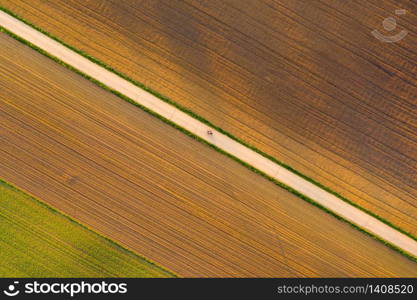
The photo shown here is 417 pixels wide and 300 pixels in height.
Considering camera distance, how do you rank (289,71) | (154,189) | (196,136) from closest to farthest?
(289,71), (196,136), (154,189)

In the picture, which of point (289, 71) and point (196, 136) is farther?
point (196, 136)

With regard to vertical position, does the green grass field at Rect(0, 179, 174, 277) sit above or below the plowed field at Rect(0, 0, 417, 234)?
below

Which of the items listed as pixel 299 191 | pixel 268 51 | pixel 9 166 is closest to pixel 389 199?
pixel 299 191

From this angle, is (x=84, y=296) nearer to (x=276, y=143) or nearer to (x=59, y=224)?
(x=59, y=224)

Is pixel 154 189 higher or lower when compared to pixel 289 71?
lower

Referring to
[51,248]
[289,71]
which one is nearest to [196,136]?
[289,71]

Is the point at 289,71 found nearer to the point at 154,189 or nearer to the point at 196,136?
the point at 196,136

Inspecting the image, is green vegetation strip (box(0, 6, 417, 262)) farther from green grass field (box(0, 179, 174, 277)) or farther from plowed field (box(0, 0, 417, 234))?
green grass field (box(0, 179, 174, 277))

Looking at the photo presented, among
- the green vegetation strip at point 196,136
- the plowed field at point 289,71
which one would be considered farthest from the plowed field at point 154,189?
the plowed field at point 289,71

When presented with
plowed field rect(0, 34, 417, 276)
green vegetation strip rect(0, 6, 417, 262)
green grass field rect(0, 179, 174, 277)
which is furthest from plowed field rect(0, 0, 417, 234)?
green grass field rect(0, 179, 174, 277)
